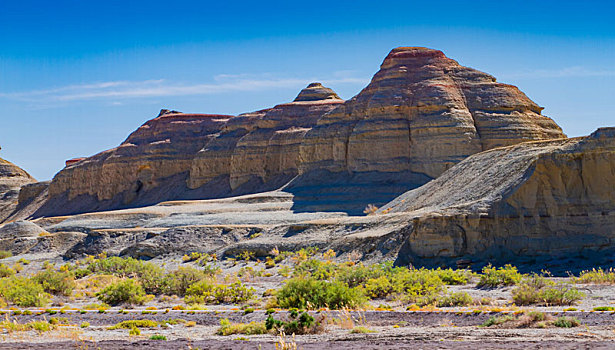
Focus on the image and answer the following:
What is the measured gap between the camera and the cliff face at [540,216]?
103ft

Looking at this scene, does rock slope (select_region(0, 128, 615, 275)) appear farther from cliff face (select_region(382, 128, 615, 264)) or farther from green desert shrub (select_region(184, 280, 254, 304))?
green desert shrub (select_region(184, 280, 254, 304))

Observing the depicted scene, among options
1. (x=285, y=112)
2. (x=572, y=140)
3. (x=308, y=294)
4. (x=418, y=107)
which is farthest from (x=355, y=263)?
(x=285, y=112)

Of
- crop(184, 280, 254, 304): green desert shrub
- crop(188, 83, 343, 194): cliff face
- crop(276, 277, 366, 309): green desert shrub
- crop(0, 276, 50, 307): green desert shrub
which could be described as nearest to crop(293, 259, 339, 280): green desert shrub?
crop(184, 280, 254, 304): green desert shrub

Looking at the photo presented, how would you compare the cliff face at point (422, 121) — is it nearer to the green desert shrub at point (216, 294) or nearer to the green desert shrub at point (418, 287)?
the green desert shrub at point (418, 287)

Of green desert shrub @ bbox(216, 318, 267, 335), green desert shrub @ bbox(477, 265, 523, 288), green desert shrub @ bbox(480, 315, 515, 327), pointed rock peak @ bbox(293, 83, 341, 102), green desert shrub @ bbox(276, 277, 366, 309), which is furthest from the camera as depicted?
pointed rock peak @ bbox(293, 83, 341, 102)

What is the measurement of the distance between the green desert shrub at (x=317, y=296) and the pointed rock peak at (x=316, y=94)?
211 ft

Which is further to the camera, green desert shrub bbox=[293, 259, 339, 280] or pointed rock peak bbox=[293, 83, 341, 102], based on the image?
pointed rock peak bbox=[293, 83, 341, 102]

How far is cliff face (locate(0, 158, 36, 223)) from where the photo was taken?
Answer: 102500mm

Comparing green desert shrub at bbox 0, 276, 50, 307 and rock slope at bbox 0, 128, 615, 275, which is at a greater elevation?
rock slope at bbox 0, 128, 615, 275

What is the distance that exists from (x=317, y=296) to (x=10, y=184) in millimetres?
94476

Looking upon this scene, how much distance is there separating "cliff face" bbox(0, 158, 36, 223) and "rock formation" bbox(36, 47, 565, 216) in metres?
12.4

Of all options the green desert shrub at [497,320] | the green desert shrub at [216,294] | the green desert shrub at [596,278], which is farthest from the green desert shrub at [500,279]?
the green desert shrub at [497,320]

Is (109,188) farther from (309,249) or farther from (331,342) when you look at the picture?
(331,342)

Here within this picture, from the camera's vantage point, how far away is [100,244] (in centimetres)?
5272
